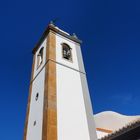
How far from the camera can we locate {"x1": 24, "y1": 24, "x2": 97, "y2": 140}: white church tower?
7160 mm

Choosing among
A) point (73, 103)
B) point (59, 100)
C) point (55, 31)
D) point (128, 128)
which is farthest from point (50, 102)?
point (55, 31)

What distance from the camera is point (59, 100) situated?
800 cm

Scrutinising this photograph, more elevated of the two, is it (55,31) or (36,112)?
(55,31)

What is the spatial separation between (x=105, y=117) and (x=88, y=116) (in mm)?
22822

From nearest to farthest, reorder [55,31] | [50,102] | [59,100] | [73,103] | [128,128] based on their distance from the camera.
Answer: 1. [128,128]
2. [50,102]
3. [59,100]
4. [73,103]
5. [55,31]

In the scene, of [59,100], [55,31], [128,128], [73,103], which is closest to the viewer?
[128,128]

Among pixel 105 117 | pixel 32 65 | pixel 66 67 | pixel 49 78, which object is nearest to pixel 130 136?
pixel 49 78

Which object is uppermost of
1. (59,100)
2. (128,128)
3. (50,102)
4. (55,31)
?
(55,31)

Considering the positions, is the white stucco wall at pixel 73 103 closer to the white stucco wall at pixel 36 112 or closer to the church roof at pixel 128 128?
the white stucco wall at pixel 36 112

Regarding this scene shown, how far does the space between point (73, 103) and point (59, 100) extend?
0.76 m

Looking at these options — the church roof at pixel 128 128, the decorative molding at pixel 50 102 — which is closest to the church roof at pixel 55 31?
the decorative molding at pixel 50 102

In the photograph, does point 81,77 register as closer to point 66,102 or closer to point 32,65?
point 66,102

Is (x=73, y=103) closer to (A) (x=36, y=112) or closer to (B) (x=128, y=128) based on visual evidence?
(A) (x=36, y=112)

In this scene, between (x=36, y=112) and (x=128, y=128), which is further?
(x=36, y=112)
